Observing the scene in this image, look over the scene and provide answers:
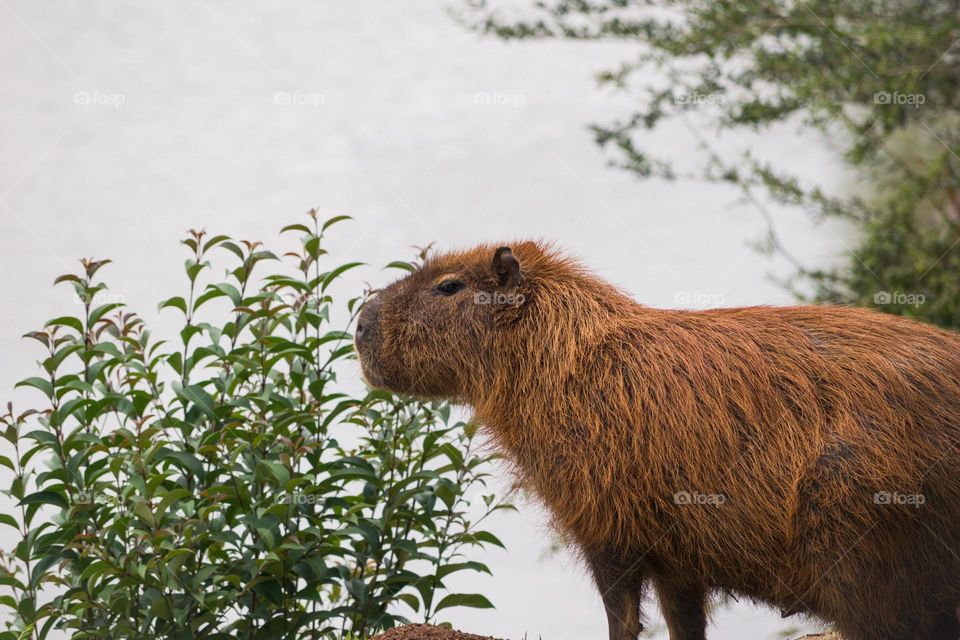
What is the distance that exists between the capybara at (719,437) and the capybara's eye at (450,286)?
5 centimetres

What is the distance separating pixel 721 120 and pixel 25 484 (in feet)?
21.2

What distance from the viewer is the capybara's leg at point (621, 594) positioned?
4.39 m

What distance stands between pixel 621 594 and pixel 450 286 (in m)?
1.60

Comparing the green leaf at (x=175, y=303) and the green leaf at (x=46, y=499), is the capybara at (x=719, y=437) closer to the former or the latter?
the green leaf at (x=175, y=303)

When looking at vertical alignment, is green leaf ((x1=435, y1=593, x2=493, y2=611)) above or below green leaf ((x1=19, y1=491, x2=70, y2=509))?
below

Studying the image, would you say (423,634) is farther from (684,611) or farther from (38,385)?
(38,385)

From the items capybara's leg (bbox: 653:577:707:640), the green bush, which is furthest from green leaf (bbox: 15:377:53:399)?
capybara's leg (bbox: 653:577:707:640)

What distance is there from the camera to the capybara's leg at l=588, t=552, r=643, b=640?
4.39 m

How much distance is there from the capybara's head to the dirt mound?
42.5 inches

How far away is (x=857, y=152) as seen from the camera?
829 cm

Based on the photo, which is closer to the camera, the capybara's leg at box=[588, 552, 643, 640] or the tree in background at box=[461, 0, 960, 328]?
the capybara's leg at box=[588, 552, 643, 640]

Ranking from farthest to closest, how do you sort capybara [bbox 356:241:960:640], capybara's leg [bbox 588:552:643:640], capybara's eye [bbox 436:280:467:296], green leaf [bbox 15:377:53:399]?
capybara's eye [bbox 436:280:467:296]
green leaf [bbox 15:377:53:399]
capybara's leg [bbox 588:552:643:640]
capybara [bbox 356:241:960:640]

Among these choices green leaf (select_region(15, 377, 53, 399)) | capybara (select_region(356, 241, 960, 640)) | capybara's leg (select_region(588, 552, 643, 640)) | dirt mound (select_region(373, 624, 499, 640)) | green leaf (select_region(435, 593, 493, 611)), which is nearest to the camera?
capybara (select_region(356, 241, 960, 640))

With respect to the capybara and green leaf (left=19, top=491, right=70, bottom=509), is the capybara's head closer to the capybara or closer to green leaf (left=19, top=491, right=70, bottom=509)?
the capybara
